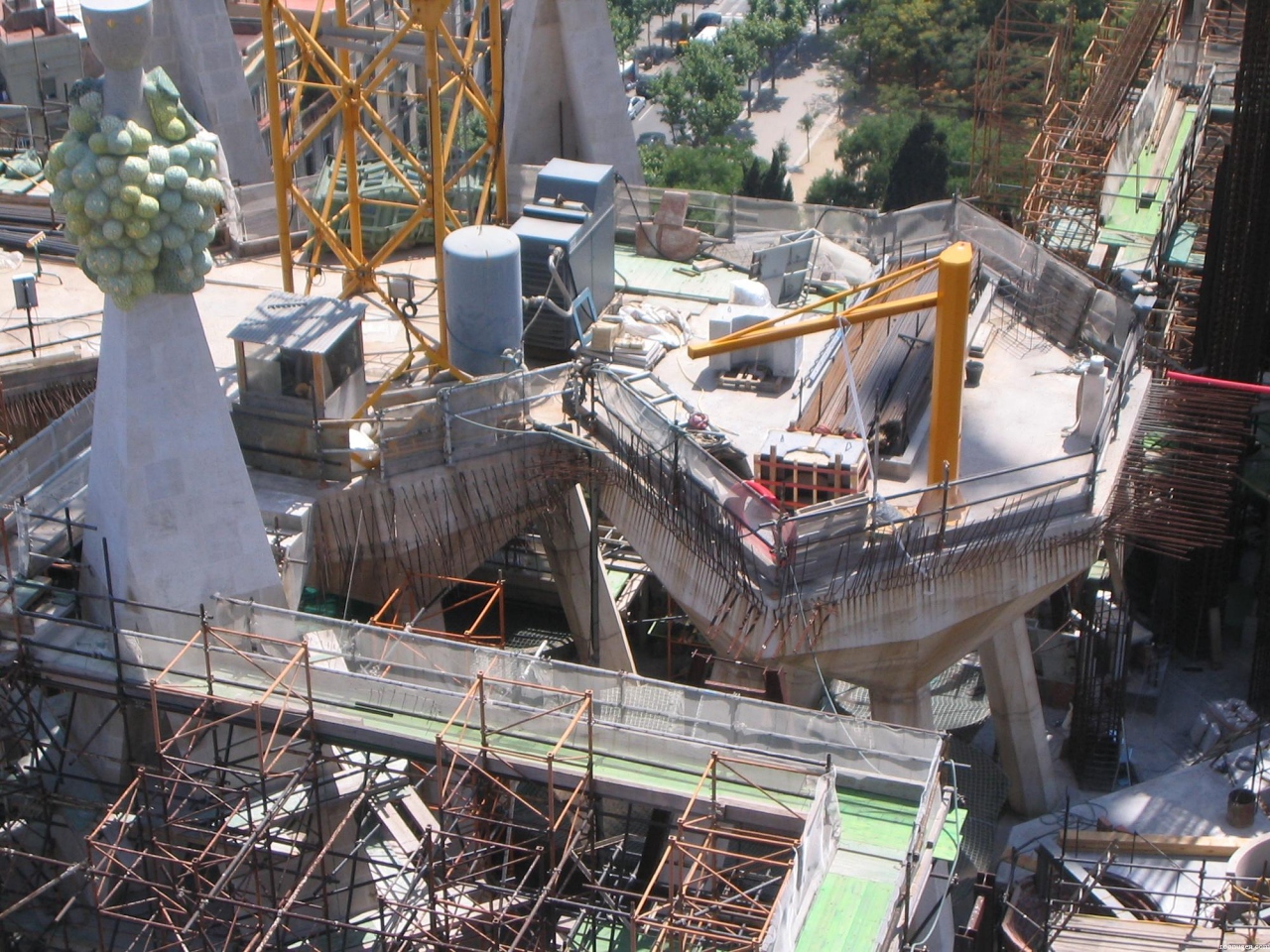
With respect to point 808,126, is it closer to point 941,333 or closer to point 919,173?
point 919,173

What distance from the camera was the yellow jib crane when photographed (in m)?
39.4

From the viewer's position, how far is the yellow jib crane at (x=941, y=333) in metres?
Result: 39.4

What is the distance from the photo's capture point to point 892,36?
11969 cm

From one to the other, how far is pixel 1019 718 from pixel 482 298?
643 inches

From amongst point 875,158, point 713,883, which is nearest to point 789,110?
point 875,158

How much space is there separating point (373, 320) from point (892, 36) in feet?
250

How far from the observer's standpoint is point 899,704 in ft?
144

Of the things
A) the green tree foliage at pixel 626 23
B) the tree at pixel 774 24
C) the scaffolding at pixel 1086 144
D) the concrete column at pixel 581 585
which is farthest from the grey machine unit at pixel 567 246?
the tree at pixel 774 24

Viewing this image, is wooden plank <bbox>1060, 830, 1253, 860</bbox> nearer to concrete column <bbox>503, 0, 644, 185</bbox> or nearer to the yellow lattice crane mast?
the yellow lattice crane mast

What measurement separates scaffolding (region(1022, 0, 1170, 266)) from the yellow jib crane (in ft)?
53.7

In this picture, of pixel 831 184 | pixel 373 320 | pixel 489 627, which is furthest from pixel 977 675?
pixel 831 184

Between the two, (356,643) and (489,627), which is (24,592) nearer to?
(356,643)

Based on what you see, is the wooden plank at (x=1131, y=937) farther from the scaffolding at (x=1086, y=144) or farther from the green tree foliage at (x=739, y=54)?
the green tree foliage at (x=739, y=54)

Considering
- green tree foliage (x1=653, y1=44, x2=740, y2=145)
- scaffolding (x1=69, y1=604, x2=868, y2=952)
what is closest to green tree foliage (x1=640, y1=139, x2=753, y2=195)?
green tree foliage (x1=653, y1=44, x2=740, y2=145)
